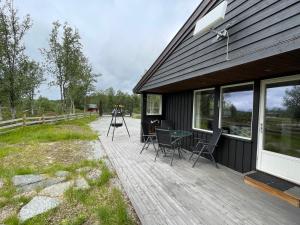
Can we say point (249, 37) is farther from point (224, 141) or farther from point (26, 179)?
point (26, 179)

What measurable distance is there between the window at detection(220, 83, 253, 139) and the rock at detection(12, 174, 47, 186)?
3889 mm

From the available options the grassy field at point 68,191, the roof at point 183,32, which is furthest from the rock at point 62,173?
the roof at point 183,32

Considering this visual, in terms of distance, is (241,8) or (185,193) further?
(185,193)

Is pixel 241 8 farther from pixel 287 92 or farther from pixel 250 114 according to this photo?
pixel 250 114

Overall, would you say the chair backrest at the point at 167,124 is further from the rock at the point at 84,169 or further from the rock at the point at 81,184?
the rock at the point at 81,184

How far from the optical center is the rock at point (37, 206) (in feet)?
7.73

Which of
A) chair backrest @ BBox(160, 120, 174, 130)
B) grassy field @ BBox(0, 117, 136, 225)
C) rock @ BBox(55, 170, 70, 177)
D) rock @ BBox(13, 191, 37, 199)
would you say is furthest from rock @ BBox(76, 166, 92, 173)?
chair backrest @ BBox(160, 120, 174, 130)

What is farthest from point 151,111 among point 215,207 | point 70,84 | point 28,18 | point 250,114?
point 70,84

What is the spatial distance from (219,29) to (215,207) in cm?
265

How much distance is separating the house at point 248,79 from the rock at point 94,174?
256cm

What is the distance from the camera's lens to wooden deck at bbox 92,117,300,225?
2.22 meters

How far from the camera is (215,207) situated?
2453 millimetres

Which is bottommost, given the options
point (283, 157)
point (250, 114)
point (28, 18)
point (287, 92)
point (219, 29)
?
point (283, 157)

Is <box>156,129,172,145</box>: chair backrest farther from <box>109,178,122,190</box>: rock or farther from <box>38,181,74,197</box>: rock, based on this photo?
<box>38,181,74,197</box>: rock
